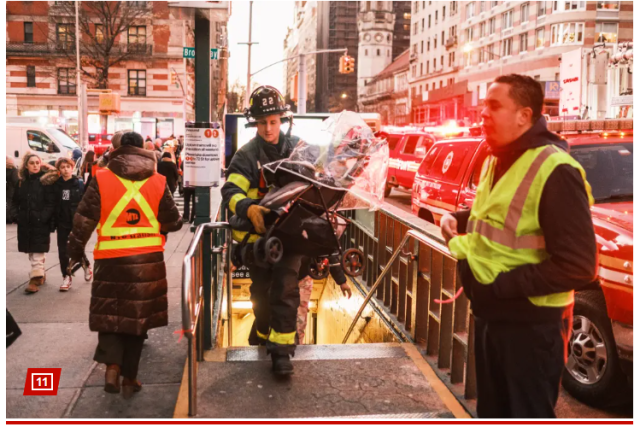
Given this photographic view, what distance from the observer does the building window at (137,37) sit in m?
53.9

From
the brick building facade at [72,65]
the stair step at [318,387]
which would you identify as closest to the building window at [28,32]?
the brick building facade at [72,65]

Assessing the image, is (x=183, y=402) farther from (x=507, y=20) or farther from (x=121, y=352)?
(x=507, y=20)

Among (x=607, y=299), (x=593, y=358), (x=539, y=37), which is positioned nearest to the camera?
(x=607, y=299)

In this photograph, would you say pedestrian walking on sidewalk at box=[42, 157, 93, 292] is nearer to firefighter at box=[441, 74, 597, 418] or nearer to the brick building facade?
firefighter at box=[441, 74, 597, 418]

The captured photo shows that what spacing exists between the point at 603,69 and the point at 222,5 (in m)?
8.67

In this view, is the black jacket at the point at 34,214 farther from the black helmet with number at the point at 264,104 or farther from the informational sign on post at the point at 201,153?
the black helmet with number at the point at 264,104

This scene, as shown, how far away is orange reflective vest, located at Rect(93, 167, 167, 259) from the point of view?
15.5ft

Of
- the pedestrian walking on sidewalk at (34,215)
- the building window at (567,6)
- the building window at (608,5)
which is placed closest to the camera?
the pedestrian walking on sidewalk at (34,215)

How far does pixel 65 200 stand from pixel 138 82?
5065 cm

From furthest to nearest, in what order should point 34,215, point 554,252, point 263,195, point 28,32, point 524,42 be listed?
point 524,42, point 28,32, point 34,215, point 263,195, point 554,252

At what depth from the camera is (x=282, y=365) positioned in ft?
15.4

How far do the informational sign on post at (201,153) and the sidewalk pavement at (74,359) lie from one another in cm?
143

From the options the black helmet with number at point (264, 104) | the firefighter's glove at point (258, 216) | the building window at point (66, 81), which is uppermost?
the building window at point (66, 81)

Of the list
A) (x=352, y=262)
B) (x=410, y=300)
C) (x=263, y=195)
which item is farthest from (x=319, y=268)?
(x=410, y=300)
